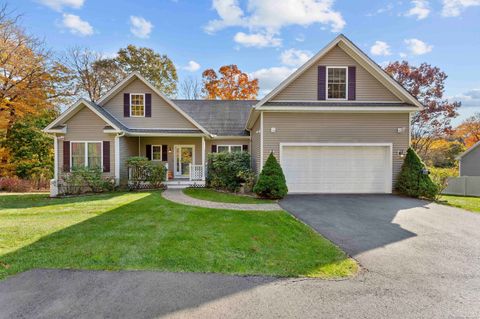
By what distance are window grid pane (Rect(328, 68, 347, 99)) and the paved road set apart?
8290mm

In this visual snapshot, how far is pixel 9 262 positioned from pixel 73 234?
5.03 ft

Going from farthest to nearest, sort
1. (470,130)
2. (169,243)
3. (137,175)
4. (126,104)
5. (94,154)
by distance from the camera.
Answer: (470,130) → (126,104) → (137,175) → (94,154) → (169,243)

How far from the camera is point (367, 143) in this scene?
11.2 metres

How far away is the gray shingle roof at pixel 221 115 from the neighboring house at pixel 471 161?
18122mm

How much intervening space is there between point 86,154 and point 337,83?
44.9 ft

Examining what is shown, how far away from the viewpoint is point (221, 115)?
1759 centimetres

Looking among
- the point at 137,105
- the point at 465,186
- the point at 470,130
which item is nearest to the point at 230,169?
the point at 137,105

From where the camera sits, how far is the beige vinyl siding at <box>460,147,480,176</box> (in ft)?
60.8

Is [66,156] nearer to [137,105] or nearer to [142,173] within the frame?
[142,173]

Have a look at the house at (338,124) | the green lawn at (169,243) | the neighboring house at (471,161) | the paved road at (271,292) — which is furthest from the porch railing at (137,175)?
the neighboring house at (471,161)

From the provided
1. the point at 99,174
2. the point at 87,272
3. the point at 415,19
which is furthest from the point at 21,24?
the point at 415,19

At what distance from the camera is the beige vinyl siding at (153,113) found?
14.1 metres

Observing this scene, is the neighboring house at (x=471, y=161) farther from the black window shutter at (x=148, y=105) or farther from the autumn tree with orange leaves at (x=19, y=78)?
the autumn tree with orange leaves at (x=19, y=78)

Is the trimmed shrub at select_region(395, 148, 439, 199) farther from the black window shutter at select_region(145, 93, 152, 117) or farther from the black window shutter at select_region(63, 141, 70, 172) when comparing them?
the black window shutter at select_region(63, 141, 70, 172)
